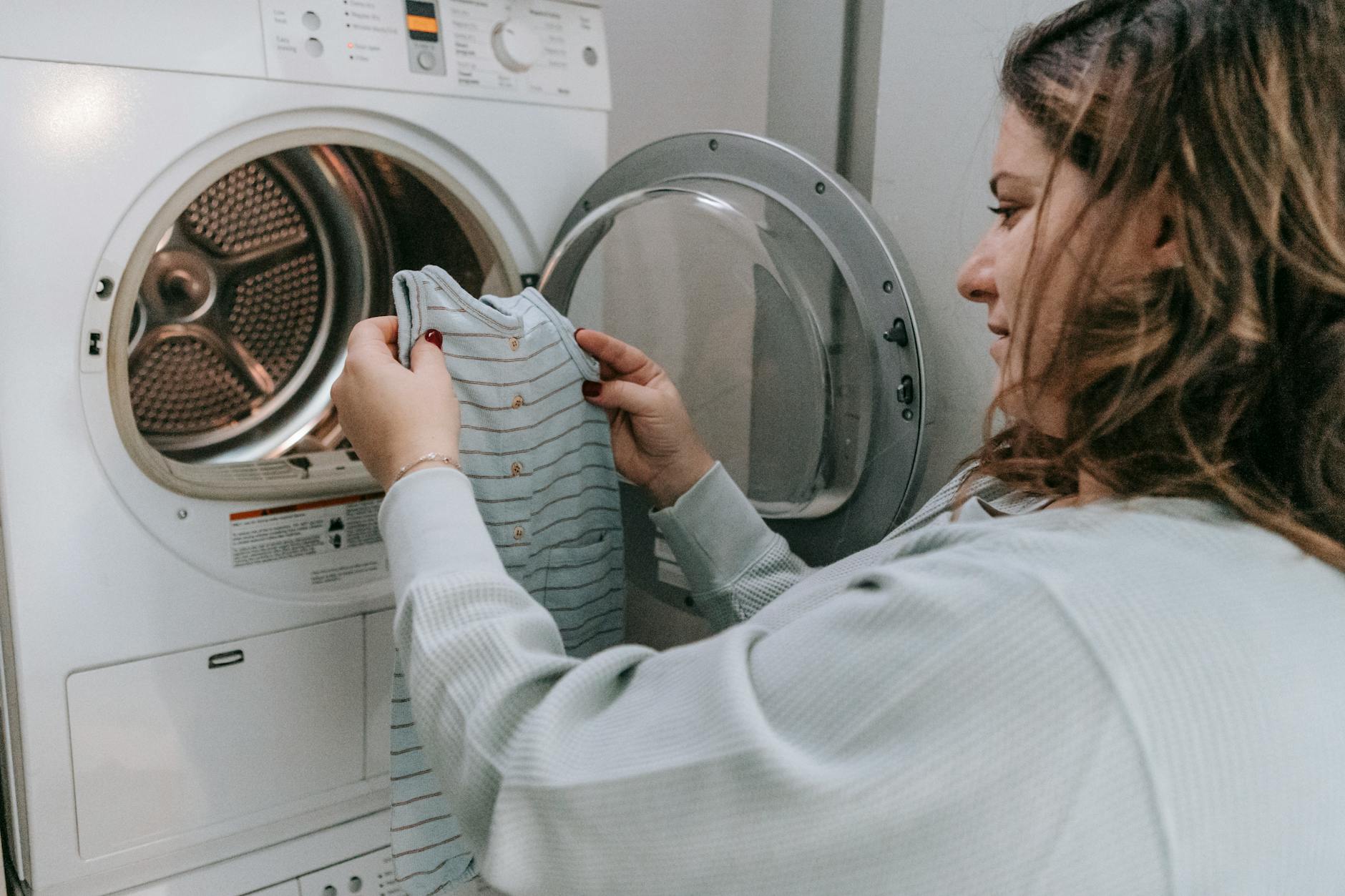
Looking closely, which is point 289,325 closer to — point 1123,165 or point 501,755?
point 501,755

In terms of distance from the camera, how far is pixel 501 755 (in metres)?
0.60

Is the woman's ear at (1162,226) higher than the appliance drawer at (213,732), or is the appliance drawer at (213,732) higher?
the woman's ear at (1162,226)

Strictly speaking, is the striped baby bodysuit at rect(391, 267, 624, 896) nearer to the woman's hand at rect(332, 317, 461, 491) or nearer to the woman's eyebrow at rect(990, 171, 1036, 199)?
the woman's hand at rect(332, 317, 461, 491)

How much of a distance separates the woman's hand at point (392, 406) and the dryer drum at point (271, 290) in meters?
0.37

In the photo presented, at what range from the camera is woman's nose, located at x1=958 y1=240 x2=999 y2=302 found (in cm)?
76

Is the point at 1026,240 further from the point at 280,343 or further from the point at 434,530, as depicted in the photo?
the point at 280,343

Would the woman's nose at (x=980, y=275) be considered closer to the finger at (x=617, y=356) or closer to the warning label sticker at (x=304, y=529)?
the finger at (x=617, y=356)

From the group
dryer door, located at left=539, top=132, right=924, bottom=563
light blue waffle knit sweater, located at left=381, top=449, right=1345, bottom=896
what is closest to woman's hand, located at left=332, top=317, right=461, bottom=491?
light blue waffle knit sweater, located at left=381, top=449, right=1345, bottom=896

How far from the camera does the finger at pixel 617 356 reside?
3.31ft

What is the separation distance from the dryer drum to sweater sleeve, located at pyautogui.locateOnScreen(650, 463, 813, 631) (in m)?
0.41

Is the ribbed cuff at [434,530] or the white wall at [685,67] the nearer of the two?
the ribbed cuff at [434,530]

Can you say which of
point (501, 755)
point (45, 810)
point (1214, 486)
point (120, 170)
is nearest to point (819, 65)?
point (120, 170)

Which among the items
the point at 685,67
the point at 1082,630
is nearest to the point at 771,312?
the point at 1082,630

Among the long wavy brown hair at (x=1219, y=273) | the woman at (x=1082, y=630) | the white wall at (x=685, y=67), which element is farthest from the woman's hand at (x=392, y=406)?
the white wall at (x=685, y=67)
